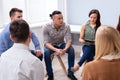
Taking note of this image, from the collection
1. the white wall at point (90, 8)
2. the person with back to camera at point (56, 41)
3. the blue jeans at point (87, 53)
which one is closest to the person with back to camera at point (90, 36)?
the blue jeans at point (87, 53)

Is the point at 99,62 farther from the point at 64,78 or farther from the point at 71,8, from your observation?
the point at 71,8

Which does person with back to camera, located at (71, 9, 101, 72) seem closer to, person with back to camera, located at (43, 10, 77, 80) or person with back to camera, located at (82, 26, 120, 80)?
person with back to camera, located at (43, 10, 77, 80)

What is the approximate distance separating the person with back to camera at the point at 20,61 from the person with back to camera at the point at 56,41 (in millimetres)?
1884

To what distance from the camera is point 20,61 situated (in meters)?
1.59

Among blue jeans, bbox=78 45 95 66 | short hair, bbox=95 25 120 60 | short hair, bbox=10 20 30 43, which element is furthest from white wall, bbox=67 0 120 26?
short hair, bbox=10 20 30 43

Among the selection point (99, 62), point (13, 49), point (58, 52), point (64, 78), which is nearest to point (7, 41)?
point (58, 52)

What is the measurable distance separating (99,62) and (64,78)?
2048 mm

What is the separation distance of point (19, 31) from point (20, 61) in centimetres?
21

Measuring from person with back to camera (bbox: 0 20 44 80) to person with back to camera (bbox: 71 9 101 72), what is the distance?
191 cm

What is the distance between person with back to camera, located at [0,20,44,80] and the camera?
62.6 inches

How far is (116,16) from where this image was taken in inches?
175

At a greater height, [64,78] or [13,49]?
[13,49]

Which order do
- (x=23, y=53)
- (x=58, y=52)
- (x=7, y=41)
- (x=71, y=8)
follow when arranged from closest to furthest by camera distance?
(x=23, y=53) < (x=7, y=41) < (x=58, y=52) < (x=71, y=8)

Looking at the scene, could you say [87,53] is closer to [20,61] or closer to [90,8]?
[90,8]
